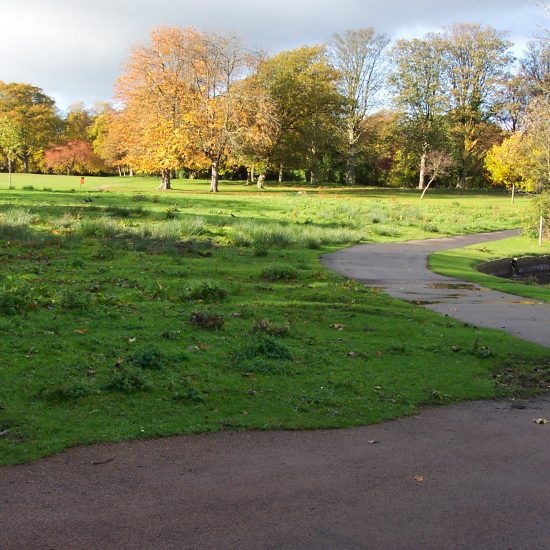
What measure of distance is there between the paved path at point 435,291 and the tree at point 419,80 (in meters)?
45.8

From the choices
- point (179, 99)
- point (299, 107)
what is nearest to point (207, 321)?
point (179, 99)

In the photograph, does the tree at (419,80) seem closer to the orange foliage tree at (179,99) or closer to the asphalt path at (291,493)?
the orange foliage tree at (179,99)

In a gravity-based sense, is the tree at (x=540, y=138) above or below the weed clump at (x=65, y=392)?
above

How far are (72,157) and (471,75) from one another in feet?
175

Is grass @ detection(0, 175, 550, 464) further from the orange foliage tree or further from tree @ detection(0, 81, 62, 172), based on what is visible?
tree @ detection(0, 81, 62, 172)

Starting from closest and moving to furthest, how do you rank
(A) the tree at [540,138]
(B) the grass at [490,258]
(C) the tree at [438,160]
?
1. (B) the grass at [490,258]
2. (A) the tree at [540,138]
3. (C) the tree at [438,160]

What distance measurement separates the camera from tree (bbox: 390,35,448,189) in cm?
6769

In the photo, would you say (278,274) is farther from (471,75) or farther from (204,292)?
(471,75)

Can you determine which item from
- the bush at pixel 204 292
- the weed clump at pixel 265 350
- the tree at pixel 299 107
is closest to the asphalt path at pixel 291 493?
the weed clump at pixel 265 350

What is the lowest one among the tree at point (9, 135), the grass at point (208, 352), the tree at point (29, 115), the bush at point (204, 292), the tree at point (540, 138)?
the grass at point (208, 352)

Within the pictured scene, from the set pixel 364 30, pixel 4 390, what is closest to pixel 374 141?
pixel 364 30

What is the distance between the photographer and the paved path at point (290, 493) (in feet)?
13.3

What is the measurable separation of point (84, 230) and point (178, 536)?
1933cm

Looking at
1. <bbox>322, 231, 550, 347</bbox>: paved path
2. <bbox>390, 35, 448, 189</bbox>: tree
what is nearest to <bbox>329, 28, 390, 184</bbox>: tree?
<bbox>390, 35, 448, 189</bbox>: tree
